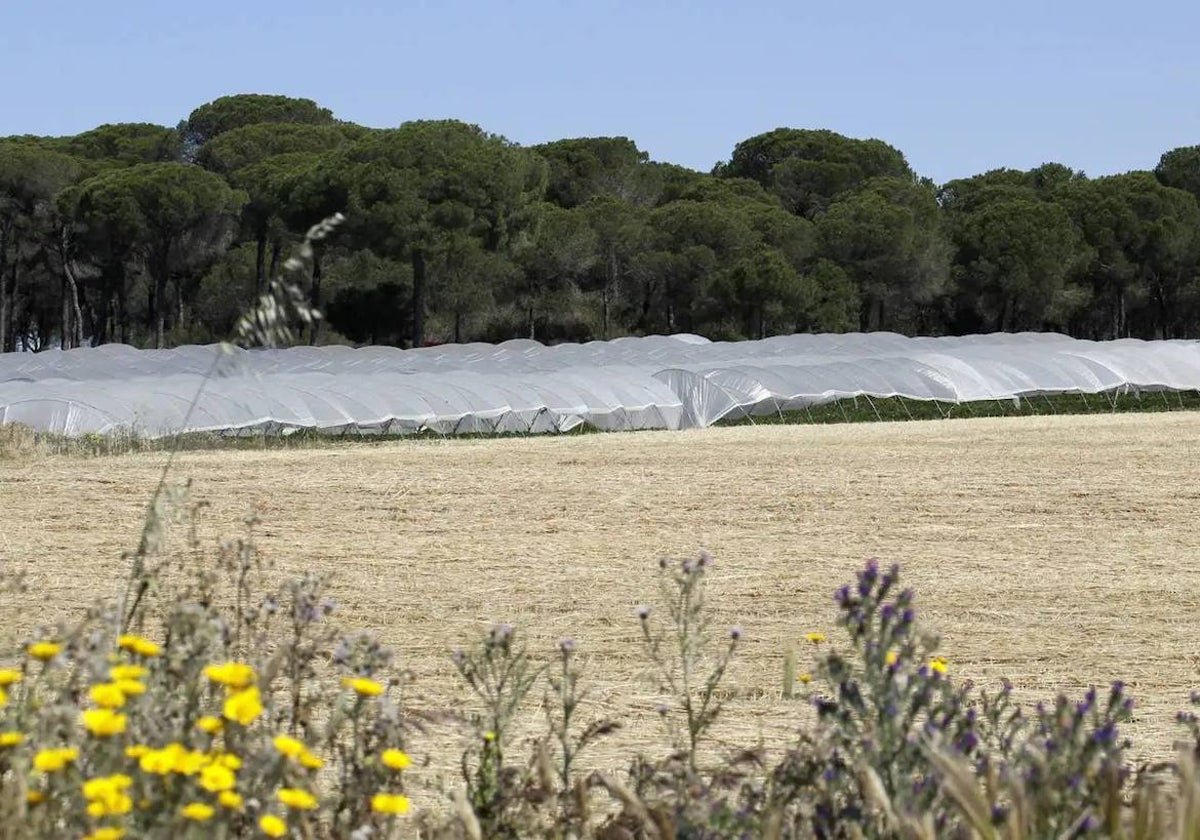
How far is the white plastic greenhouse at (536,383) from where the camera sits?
Answer: 83.1ft

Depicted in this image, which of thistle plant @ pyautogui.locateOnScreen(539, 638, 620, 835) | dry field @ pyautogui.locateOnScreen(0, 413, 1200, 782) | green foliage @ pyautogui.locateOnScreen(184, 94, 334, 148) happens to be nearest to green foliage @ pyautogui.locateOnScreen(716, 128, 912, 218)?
green foliage @ pyautogui.locateOnScreen(184, 94, 334, 148)

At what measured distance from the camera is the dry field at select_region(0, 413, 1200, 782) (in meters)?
7.86

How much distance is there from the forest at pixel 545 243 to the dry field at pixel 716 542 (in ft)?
94.3

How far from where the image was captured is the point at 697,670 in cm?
765

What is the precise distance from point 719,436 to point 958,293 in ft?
121

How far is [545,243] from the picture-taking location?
53594 millimetres

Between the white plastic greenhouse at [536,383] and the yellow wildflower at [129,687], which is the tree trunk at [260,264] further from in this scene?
the yellow wildflower at [129,687]

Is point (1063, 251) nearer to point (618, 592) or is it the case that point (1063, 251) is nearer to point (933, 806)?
point (618, 592)

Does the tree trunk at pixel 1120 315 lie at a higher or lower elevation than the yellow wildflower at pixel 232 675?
higher

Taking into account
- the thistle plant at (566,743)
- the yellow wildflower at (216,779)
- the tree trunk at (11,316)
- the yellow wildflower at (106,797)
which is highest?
the tree trunk at (11,316)

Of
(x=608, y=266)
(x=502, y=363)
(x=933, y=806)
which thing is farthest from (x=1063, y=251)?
(x=933, y=806)

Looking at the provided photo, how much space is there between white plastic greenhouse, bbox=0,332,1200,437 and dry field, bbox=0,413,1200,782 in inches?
203

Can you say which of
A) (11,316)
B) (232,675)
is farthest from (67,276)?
(232,675)

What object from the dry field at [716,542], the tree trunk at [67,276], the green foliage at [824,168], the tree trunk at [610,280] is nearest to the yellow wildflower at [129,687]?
the dry field at [716,542]
